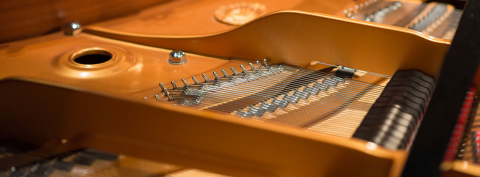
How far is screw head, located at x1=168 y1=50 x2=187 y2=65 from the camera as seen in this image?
1.82 meters

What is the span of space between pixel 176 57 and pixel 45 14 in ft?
2.36

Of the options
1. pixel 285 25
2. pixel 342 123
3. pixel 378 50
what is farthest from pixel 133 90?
pixel 378 50

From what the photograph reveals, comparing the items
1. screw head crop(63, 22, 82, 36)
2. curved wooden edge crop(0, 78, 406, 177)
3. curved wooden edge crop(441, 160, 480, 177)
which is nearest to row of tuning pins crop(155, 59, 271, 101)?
curved wooden edge crop(0, 78, 406, 177)

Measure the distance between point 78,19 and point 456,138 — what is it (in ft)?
6.07

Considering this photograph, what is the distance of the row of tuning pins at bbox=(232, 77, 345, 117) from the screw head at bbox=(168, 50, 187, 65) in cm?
55

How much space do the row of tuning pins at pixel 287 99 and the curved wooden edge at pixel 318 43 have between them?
0.44 ft

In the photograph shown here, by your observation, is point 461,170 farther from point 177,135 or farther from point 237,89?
point 237,89

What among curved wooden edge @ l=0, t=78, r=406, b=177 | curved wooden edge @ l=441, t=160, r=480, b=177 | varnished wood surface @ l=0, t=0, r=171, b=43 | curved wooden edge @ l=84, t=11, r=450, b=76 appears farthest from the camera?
varnished wood surface @ l=0, t=0, r=171, b=43

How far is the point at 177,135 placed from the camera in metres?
1.04

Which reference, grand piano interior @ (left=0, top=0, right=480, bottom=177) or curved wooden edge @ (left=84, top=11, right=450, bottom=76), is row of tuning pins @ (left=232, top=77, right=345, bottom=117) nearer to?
grand piano interior @ (left=0, top=0, right=480, bottom=177)

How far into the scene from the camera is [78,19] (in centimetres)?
205

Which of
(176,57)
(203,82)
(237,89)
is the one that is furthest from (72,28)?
(237,89)

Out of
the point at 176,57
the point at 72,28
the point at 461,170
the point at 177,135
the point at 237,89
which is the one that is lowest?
the point at 461,170

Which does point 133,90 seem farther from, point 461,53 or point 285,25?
point 461,53
